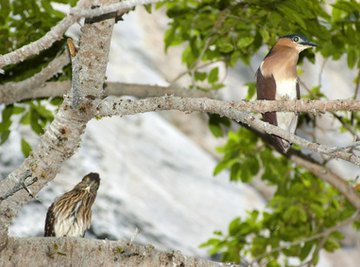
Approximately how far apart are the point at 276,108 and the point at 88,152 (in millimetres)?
11261

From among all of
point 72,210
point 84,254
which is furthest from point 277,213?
point 84,254

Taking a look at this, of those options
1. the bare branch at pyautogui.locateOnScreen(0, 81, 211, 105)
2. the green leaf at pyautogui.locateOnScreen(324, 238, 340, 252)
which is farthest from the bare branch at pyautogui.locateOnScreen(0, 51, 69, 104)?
the green leaf at pyautogui.locateOnScreen(324, 238, 340, 252)

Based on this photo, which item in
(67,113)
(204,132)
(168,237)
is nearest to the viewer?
(67,113)

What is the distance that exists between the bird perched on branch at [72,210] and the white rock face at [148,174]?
6.17 metres

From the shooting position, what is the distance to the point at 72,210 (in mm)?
7344

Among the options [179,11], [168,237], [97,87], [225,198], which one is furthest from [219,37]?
[225,198]

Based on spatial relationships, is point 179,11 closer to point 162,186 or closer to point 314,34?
point 314,34

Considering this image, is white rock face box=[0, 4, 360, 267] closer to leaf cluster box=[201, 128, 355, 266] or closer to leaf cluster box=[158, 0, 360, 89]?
leaf cluster box=[201, 128, 355, 266]

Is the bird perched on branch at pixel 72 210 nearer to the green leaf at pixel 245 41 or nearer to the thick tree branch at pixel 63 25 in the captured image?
the green leaf at pixel 245 41

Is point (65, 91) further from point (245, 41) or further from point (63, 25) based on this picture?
point (63, 25)

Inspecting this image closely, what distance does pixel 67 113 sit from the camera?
5.16 meters

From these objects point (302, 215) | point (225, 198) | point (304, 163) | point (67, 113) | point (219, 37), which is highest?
point (67, 113)

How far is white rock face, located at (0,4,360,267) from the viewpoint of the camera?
14.9 metres

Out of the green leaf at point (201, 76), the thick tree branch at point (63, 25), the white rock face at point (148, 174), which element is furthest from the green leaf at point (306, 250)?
the white rock face at point (148, 174)
